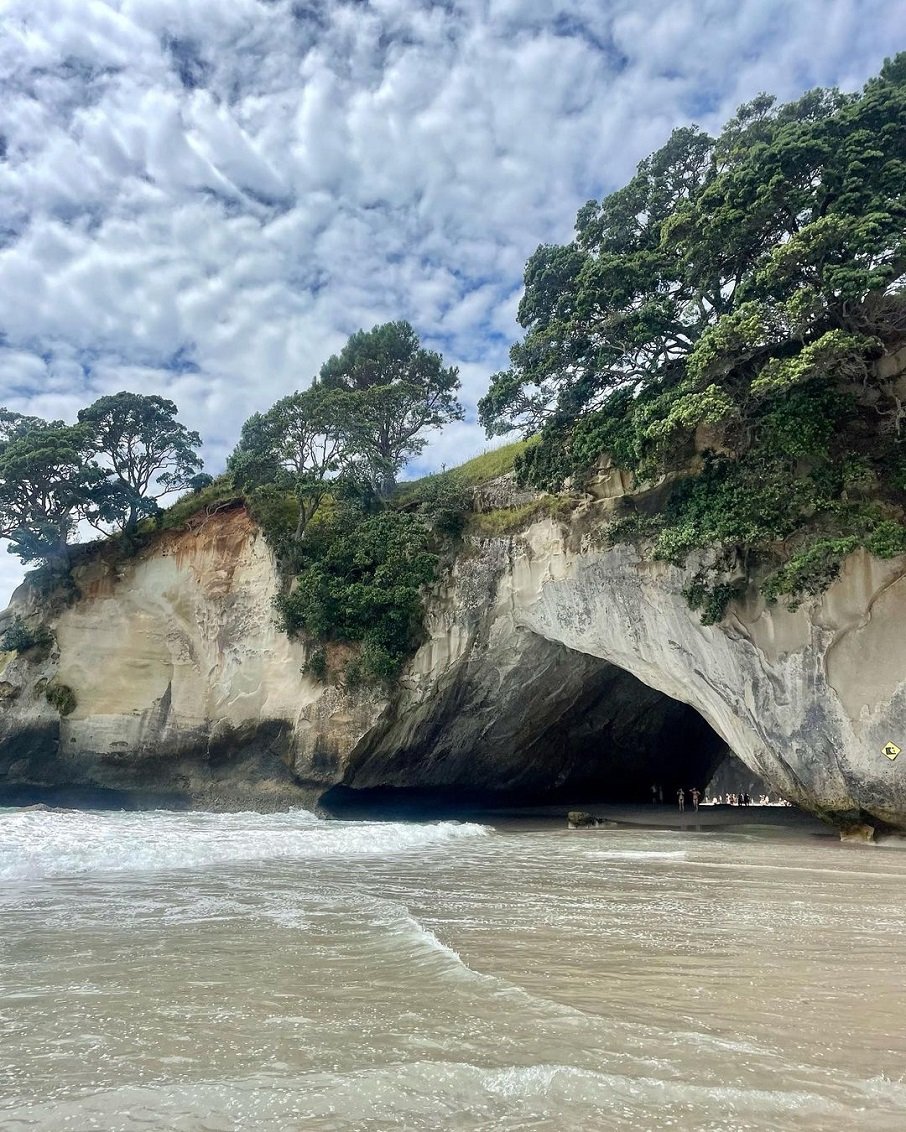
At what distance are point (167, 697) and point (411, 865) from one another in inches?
607

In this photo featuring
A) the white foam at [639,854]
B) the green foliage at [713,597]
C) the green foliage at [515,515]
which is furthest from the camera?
the green foliage at [515,515]

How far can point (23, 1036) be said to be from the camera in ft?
11.0

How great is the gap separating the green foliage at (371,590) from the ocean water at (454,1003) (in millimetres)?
11037

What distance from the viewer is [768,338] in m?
11.8

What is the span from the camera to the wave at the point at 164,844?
8.92 m

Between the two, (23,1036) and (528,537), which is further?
(528,537)

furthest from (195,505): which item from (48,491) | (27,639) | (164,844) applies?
(164,844)

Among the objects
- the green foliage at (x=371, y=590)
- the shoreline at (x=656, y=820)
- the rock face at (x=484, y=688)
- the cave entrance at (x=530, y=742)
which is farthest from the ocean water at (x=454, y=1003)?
the cave entrance at (x=530, y=742)

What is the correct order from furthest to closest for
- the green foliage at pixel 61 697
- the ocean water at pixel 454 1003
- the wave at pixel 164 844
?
the green foliage at pixel 61 697, the wave at pixel 164 844, the ocean water at pixel 454 1003

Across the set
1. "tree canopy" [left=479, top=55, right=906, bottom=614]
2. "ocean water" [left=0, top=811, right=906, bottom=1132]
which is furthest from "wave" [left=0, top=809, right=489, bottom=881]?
"tree canopy" [left=479, top=55, right=906, bottom=614]

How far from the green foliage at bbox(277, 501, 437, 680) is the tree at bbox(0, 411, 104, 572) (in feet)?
26.3

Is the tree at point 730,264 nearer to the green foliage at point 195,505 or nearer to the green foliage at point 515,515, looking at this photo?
the green foliage at point 515,515

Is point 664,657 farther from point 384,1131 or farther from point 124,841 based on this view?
point 384,1131

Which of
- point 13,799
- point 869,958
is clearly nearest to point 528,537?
point 869,958
